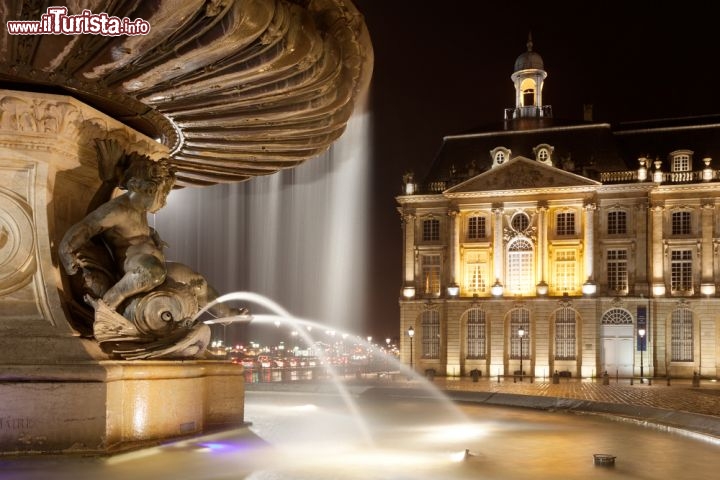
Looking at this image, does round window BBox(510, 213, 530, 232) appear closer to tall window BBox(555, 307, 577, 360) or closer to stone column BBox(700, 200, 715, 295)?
tall window BBox(555, 307, 577, 360)

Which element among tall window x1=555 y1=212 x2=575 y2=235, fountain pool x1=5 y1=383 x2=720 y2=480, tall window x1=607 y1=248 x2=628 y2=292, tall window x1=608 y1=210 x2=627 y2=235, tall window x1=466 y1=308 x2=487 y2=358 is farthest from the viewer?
tall window x1=466 y1=308 x2=487 y2=358

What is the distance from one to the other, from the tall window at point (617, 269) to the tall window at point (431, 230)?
10.5 meters

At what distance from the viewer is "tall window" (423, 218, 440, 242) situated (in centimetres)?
5350

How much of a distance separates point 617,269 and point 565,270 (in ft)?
9.93

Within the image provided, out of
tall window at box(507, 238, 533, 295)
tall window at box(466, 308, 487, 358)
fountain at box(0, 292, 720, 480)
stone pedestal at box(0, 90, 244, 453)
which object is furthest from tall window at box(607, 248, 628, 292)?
stone pedestal at box(0, 90, 244, 453)

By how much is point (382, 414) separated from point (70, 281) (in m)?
5.43

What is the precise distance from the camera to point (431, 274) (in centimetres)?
5350

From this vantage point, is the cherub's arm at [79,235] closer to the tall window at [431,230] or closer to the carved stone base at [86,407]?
→ the carved stone base at [86,407]

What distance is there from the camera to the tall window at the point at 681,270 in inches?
1946

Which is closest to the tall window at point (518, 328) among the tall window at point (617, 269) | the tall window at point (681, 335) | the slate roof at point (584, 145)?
the tall window at point (617, 269)

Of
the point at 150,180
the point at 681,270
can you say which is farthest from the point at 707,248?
the point at 150,180

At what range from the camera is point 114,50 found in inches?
241

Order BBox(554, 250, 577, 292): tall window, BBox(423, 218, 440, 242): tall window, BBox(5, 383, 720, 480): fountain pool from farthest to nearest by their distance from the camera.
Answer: BBox(423, 218, 440, 242): tall window → BBox(554, 250, 577, 292): tall window → BBox(5, 383, 720, 480): fountain pool

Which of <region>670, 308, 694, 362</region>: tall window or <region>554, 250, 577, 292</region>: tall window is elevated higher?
<region>554, 250, 577, 292</region>: tall window
